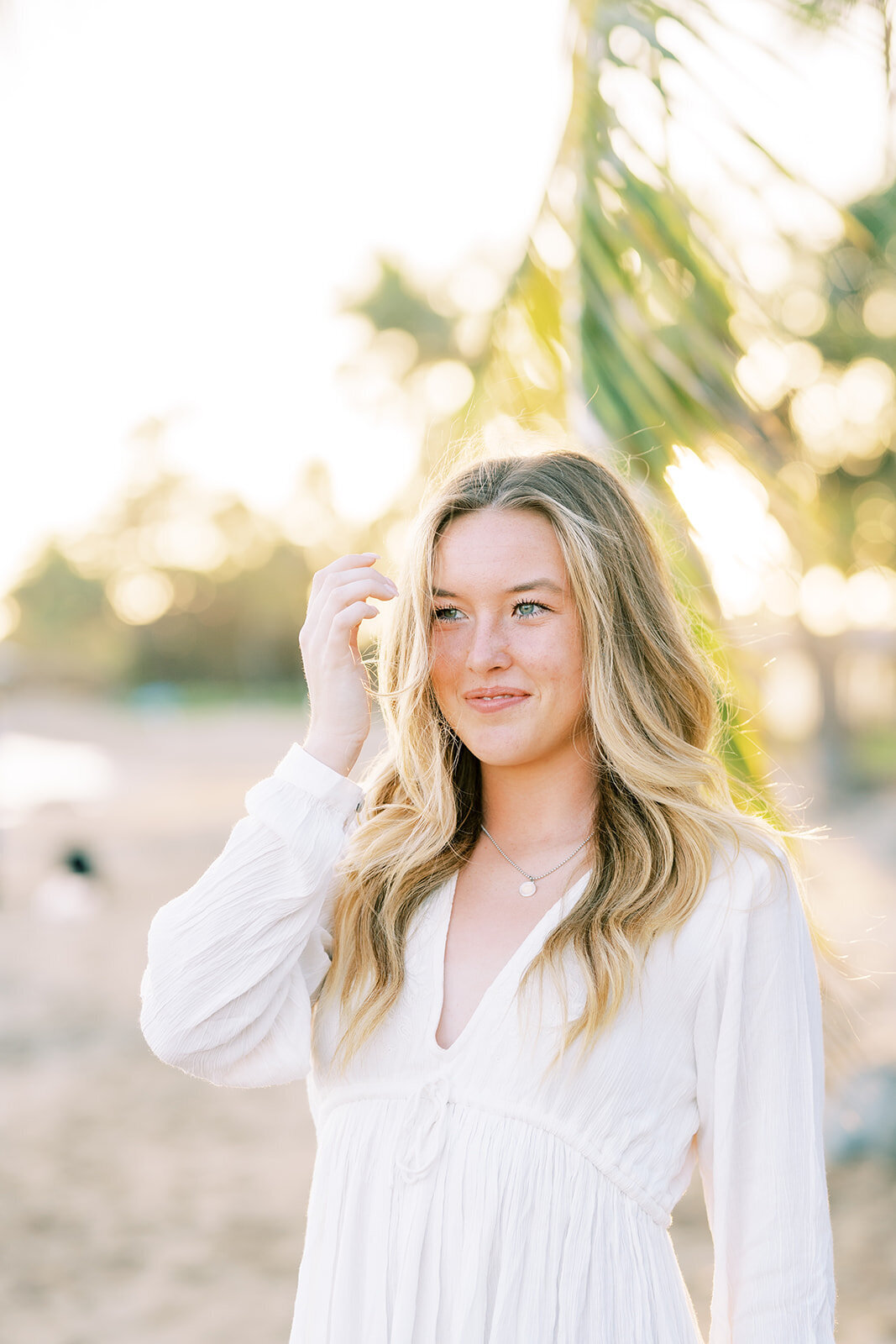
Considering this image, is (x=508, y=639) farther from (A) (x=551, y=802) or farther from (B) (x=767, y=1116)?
(B) (x=767, y=1116)

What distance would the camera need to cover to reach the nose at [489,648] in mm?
1658

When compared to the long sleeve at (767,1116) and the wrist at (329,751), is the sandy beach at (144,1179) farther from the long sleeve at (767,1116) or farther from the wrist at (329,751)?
the wrist at (329,751)

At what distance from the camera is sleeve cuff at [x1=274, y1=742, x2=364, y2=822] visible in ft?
5.41

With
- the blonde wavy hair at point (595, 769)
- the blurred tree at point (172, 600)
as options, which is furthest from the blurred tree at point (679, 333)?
the blurred tree at point (172, 600)

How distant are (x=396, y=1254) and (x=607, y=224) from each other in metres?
1.78

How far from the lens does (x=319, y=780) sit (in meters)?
1.65

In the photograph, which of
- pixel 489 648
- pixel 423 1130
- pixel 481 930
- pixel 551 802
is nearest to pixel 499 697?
pixel 489 648

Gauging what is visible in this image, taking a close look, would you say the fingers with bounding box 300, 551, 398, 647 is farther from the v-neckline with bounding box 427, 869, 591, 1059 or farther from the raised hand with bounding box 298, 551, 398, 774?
the v-neckline with bounding box 427, 869, 591, 1059

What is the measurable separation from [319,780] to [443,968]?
0.32m

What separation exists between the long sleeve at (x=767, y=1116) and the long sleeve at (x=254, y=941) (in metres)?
0.55

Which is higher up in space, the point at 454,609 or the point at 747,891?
the point at 454,609

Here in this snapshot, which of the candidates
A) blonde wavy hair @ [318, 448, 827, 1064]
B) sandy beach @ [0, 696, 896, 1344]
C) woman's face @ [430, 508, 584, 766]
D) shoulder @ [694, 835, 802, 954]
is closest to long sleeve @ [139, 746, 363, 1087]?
blonde wavy hair @ [318, 448, 827, 1064]

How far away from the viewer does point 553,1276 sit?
148cm

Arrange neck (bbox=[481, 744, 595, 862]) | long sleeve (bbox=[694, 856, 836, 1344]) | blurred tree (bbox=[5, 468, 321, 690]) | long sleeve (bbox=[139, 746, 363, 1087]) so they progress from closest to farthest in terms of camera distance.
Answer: long sleeve (bbox=[694, 856, 836, 1344]) < long sleeve (bbox=[139, 746, 363, 1087]) < neck (bbox=[481, 744, 595, 862]) < blurred tree (bbox=[5, 468, 321, 690])
